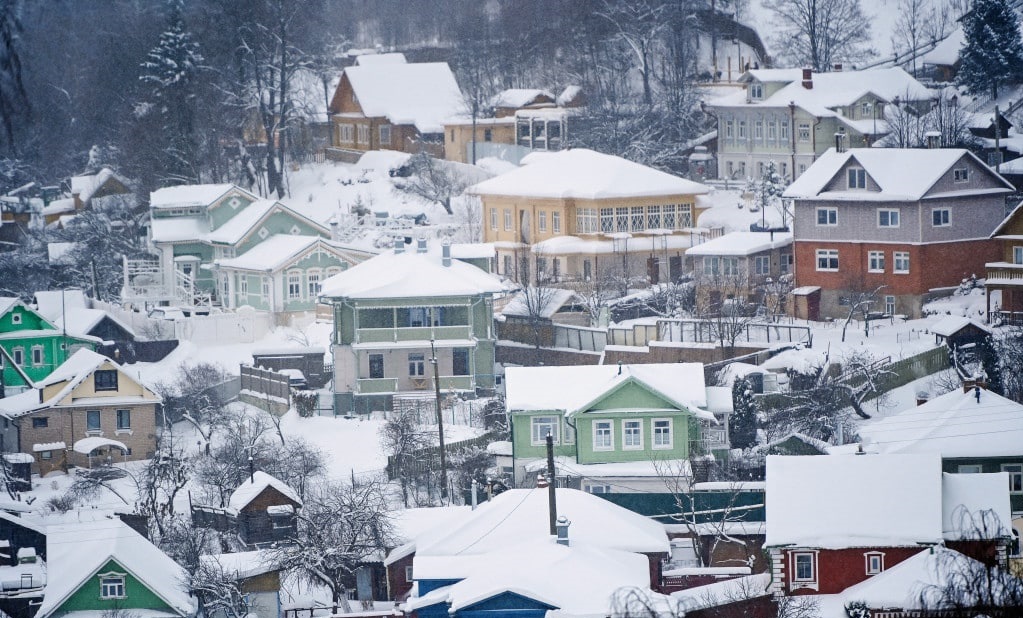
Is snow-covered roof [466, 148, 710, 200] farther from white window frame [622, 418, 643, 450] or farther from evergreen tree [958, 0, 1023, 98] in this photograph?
white window frame [622, 418, 643, 450]

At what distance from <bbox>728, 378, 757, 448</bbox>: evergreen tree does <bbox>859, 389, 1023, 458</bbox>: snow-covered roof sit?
2.82m

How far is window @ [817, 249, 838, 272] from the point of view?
161 ft

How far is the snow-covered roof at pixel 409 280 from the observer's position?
150 feet

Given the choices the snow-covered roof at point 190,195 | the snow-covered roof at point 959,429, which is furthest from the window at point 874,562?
the snow-covered roof at point 190,195

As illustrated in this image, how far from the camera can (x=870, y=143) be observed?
194 feet

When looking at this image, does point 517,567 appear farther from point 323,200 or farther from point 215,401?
point 323,200

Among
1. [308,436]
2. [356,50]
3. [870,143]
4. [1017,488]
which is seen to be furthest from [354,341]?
[356,50]

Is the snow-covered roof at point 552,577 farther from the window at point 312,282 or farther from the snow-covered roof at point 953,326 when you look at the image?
the window at point 312,282

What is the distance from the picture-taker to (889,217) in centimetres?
4869

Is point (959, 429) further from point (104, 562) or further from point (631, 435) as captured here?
point (104, 562)

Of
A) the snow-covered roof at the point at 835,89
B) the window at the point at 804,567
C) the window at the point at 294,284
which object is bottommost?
the window at the point at 804,567

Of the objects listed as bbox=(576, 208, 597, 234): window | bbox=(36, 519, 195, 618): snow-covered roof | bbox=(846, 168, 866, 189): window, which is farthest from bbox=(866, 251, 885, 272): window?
bbox=(36, 519, 195, 618): snow-covered roof

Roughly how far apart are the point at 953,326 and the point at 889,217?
5.26 m

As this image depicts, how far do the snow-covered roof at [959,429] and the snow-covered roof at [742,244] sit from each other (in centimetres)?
1161
